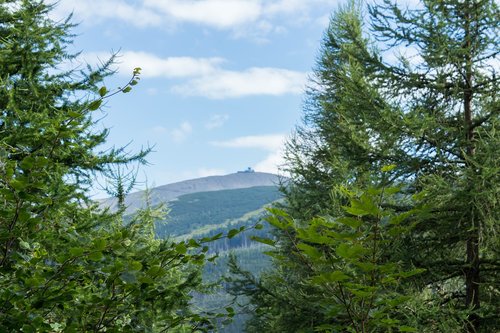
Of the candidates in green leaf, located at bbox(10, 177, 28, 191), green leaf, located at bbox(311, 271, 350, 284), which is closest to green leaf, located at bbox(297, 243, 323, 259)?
green leaf, located at bbox(311, 271, 350, 284)

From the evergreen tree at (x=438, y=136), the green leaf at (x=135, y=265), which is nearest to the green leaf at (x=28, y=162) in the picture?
the green leaf at (x=135, y=265)

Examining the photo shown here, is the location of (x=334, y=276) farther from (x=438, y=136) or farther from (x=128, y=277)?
(x=438, y=136)

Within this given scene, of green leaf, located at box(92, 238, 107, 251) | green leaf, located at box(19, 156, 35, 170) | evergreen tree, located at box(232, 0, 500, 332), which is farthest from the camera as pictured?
evergreen tree, located at box(232, 0, 500, 332)

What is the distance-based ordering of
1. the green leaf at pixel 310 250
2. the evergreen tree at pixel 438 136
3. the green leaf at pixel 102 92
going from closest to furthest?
the green leaf at pixel 310 250
the green leaf at pixel 102 92
the evergreen tree at pixel 438 136

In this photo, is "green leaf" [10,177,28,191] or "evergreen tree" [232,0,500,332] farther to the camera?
"evergreen tree" [232,0,500,332]

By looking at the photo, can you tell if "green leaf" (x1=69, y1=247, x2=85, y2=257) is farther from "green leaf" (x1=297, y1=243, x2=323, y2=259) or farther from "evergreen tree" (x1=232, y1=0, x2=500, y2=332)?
"evergreen tree" (x1=232, y1=0, x2=500, y2=332)

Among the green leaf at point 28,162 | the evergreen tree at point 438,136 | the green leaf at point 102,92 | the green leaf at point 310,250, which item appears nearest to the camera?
the green leaf at point 310,250

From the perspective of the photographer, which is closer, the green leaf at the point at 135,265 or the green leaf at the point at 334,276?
the green leaf at the point at 334,276

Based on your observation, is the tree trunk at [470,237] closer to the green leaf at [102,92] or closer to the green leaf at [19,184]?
the green leaf at [102,92]

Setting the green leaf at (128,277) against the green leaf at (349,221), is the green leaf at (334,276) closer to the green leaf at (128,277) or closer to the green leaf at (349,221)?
the green leaf at (349,221)

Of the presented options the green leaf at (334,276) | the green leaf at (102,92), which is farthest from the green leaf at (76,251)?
the green leaf at (334,276)

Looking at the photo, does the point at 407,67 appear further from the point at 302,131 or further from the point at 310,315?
the point at 302,131

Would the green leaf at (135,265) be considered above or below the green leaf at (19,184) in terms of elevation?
below

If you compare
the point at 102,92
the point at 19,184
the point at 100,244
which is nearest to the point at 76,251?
the point at 100,244
